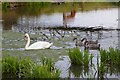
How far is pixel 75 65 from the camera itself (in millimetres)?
9461

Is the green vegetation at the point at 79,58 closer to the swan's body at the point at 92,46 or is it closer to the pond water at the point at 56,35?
the pond water at the point at 56,35

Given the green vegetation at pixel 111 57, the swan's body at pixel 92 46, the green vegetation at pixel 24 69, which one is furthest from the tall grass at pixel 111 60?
the swan's body at pixel 92 46

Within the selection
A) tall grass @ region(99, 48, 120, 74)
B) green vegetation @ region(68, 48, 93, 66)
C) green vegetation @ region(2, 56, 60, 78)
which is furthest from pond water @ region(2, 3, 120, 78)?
green vegetation @ region(2, 56, 60, 78)

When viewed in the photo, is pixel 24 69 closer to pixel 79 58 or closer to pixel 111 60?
pixel 79 58

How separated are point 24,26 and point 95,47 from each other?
248 inches

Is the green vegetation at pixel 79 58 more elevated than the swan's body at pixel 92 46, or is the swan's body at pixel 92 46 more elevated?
the swan's body at pixel 92 46

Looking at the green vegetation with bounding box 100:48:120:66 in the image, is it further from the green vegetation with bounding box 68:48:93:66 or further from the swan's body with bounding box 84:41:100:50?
the swan's body with bounding box 84:41:100:50

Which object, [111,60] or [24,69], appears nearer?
[24,69]

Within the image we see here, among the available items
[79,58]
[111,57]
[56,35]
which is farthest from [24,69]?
[56,35]

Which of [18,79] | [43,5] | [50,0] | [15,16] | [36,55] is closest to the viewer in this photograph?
[18,79]

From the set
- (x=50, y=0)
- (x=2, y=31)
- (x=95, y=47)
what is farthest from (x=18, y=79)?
(x=50, y=0)

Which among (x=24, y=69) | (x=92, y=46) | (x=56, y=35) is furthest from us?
(x=56, y=35)

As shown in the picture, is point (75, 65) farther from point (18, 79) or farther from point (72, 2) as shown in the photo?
point (72, 2)

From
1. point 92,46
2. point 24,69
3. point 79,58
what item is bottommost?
point 24,69
